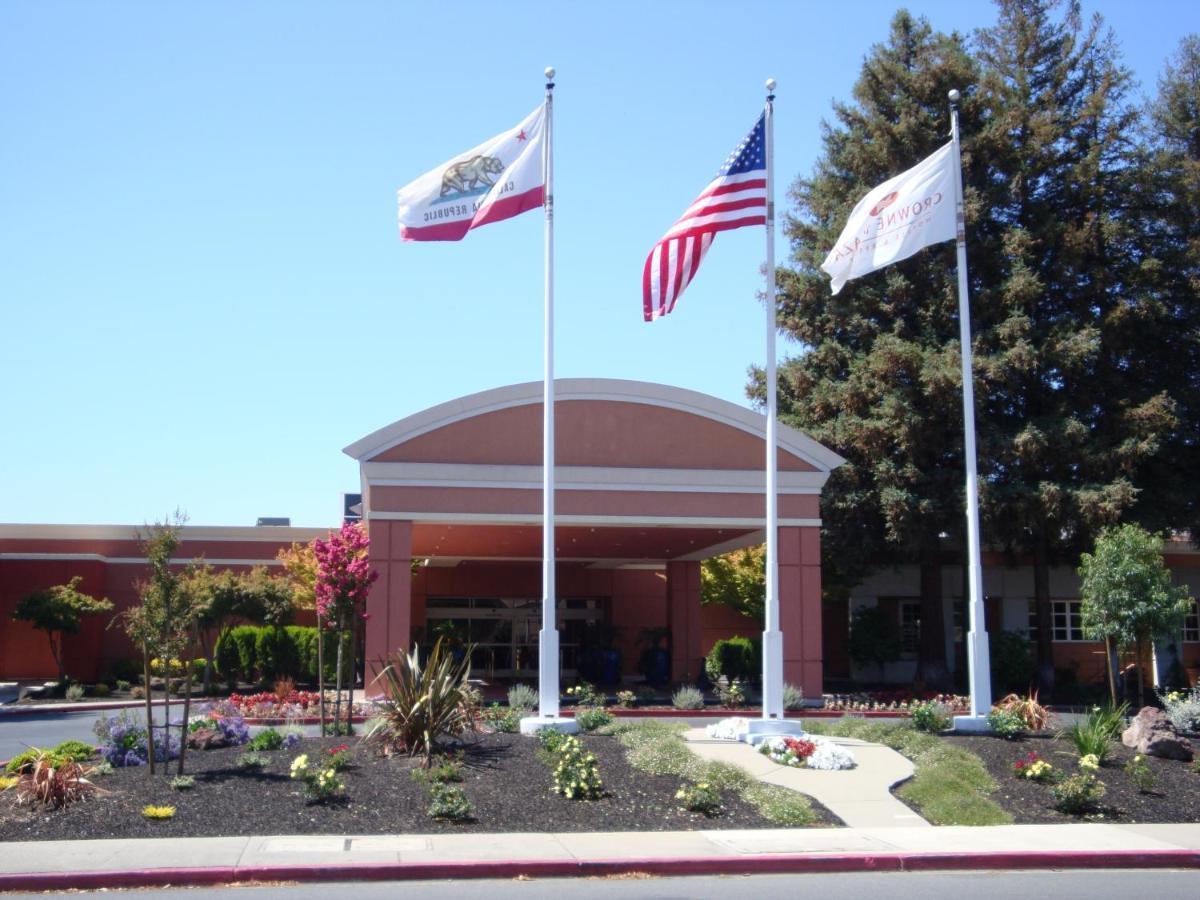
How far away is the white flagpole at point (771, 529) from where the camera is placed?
17938mm

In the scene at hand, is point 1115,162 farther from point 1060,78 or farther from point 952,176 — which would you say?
point 952,176

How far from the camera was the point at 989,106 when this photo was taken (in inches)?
1368

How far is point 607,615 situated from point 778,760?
23.8 meters

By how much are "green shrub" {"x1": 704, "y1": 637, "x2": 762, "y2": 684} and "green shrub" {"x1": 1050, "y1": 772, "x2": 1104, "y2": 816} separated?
20.6 meters

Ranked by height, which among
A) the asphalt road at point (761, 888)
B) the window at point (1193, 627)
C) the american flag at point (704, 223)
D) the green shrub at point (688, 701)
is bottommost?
the asphalt road at point (761, 888)

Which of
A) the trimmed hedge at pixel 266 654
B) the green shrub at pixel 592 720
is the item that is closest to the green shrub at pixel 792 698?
the green shrub at pixel 592 720

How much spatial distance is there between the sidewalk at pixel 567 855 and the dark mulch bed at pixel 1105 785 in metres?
1.04

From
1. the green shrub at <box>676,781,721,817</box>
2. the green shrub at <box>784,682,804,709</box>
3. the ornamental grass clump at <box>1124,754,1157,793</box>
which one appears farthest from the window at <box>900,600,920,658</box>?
the green shrub at <box>676,781,721,817</box>

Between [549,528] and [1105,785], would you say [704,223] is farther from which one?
[1105,785]

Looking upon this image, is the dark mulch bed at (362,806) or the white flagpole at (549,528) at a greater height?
the white flagpole at (549,528)

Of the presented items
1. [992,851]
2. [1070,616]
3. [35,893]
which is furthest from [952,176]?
[1070,616]

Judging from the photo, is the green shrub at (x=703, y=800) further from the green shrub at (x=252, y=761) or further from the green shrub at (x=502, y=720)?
the green shrub at (x=252, y=761)

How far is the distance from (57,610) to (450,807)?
956 inches

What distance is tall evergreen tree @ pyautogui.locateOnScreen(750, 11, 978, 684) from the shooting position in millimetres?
32469
